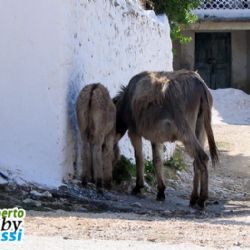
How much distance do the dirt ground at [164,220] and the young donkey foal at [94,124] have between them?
396 millimetres

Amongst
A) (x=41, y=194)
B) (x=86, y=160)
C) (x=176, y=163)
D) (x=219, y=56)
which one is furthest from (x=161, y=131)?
(x=219, y=56)

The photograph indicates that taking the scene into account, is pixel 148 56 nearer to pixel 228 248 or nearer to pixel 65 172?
pixel 65 172

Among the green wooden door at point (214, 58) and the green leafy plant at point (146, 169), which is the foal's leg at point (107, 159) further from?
the green wooden door at point (214, 58)

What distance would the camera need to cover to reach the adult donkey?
31.9ft

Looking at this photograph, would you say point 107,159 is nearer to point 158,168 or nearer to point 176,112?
point 158,168

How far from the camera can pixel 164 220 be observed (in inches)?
334

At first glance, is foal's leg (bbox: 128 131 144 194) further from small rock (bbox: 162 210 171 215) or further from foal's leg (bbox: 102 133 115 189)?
small rock (bbox: 162 210 171 215)

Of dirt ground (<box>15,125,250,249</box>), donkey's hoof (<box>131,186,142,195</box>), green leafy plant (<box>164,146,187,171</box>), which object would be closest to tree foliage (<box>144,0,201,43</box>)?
green leafy plant (<box>164,146,187,171</box>)

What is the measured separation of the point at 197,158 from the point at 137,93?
109 cm

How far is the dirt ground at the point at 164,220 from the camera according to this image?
23.2 feet

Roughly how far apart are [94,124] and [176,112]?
3.18 ft

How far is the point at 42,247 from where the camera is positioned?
6402mm

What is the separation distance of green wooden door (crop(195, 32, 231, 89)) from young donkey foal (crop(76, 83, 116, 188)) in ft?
53.1

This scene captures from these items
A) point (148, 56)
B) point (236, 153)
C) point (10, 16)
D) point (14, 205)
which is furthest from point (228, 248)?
point (236, 153)
